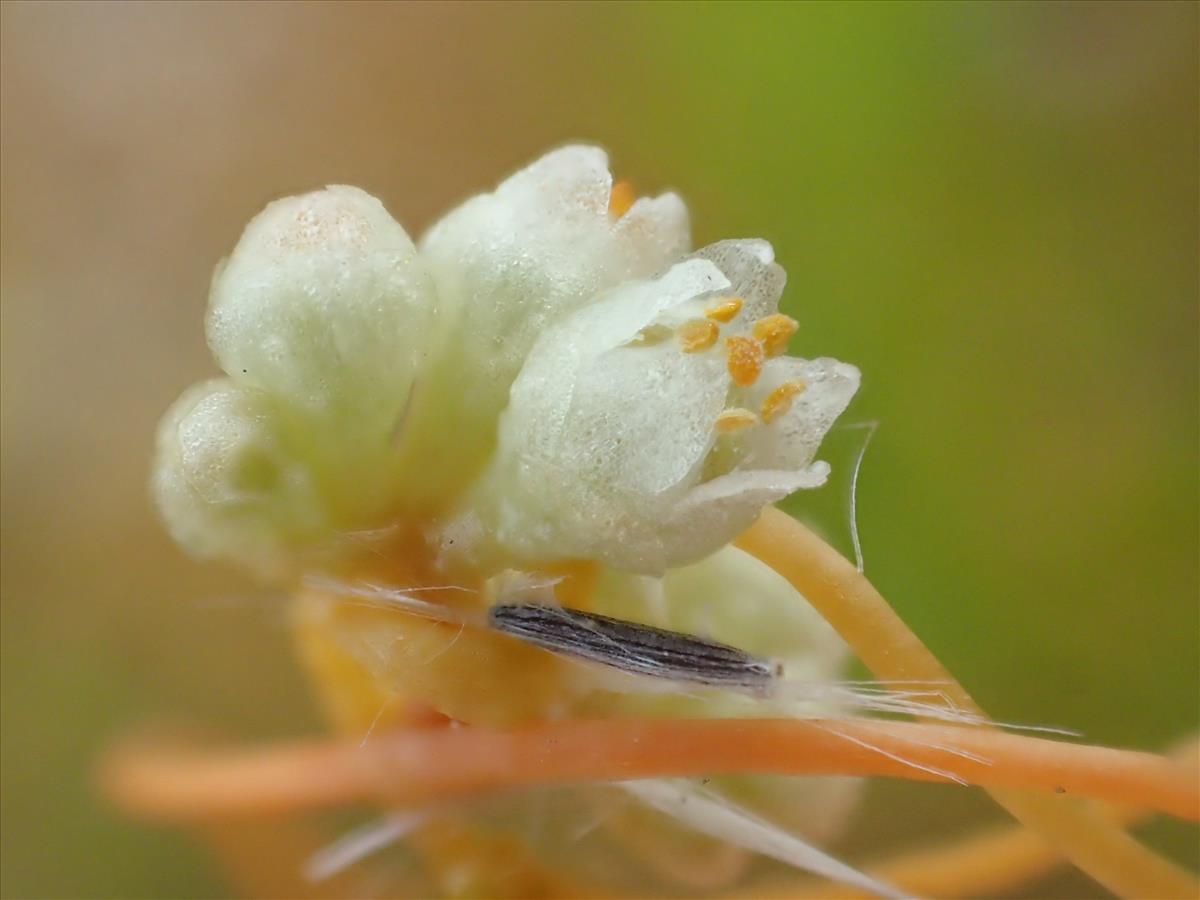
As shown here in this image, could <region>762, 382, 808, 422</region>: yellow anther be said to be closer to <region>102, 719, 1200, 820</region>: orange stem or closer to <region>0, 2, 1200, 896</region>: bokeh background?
<region>102, 719, 1200, 820</region>: orange stem

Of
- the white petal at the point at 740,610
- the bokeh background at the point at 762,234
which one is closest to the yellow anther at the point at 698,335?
the white petal at the point at 740,610

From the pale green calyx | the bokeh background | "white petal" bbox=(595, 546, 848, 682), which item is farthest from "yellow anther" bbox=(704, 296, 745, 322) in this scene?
the bokeh background

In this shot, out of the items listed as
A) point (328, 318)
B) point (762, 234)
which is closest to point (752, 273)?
point (328, 318)

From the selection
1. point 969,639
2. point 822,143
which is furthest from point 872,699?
point 822,143

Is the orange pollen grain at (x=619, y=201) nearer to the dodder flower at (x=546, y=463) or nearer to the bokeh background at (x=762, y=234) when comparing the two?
the dodder flower at (x=546, y=463)

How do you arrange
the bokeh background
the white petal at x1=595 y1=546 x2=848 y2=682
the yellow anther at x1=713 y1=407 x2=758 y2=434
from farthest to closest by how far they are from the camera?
1. the bokeh background
2. the white petal at x1=595 y1=546 x2=848 y2=682
3. the yellow anther at x1=713 y1=407 x2=758 y2=434

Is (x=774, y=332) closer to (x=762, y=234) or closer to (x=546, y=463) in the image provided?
(x=546, y=463)
